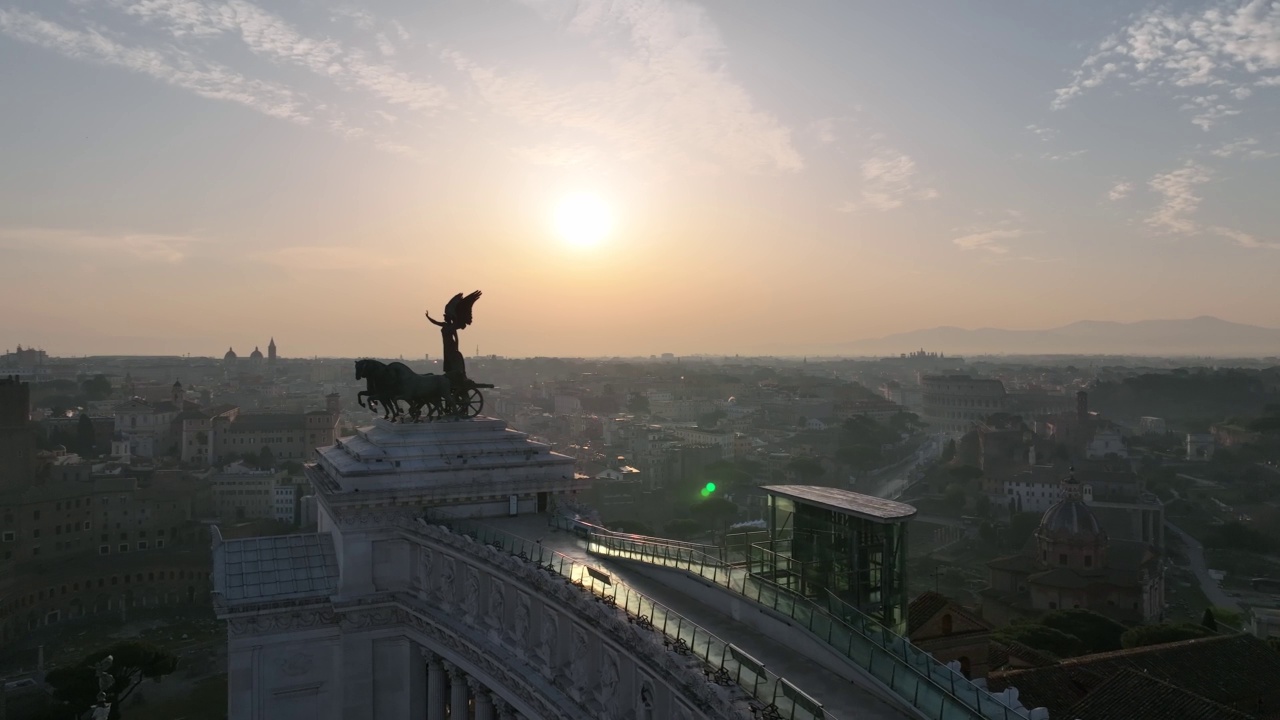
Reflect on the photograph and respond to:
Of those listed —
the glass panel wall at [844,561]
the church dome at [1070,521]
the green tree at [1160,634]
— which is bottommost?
the green tree at [1160,634]

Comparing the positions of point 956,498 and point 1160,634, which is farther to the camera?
point 956,498

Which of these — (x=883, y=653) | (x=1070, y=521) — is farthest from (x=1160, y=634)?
(x=883, y=653)


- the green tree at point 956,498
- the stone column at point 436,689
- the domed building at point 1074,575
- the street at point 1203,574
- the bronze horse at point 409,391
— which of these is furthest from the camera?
the green tree at point 956,498

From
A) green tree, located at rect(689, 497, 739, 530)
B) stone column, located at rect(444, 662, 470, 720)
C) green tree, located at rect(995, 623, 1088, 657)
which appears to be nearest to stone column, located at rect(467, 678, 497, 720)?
stone column, located at rect(444, 662, 470, 720)

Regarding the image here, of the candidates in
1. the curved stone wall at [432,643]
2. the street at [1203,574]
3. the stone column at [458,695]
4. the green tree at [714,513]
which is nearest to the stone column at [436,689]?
the curved stone wall at [432,643]

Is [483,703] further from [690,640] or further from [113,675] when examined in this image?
[113,675]

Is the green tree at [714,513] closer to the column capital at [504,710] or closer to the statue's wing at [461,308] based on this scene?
the statue's wing at [461,308]
